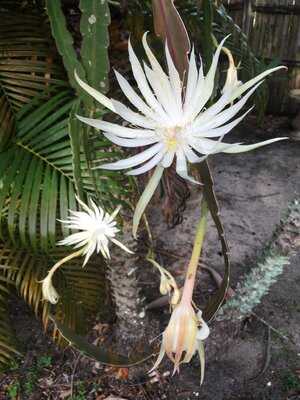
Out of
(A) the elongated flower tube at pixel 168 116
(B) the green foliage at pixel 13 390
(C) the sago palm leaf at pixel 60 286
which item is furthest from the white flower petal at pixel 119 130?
(B) the green foliage at pixel 13 390

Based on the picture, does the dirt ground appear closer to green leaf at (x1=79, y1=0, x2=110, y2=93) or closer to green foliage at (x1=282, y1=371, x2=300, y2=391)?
green foliage at (x1=282, y1=371, x2=300, y2=391)

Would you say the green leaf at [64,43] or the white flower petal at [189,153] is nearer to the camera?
the white flower petal at [189,153]

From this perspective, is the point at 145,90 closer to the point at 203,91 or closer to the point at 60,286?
the point at 203,91

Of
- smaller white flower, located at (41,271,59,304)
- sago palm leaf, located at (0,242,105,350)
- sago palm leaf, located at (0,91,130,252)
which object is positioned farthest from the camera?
sago palm leaf, located at (0,242,105,350)

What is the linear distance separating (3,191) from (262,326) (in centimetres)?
87

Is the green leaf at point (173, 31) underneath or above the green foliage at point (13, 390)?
above

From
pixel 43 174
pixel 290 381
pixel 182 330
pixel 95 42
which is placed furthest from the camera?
pixel 290 381

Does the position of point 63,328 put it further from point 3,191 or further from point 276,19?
point 276,19

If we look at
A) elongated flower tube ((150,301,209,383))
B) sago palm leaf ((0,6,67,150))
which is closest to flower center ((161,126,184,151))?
elongated flower tube ((150,301,209,383))

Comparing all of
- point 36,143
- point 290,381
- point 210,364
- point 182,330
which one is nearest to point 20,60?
point 36,143

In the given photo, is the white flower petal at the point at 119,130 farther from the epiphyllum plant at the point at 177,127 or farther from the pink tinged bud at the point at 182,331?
the pink tinged bud at the point at 182,331

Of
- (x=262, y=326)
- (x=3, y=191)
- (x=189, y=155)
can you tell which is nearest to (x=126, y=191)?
(x=3, y=191)

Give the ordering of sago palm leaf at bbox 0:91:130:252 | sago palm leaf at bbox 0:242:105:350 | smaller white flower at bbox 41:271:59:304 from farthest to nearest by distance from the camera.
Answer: sago palm leaf at bbox 0:242:105:350 → sago palm leaf at bbox 0:91:130:252 → smaller white flower at bbox 41:271:59:304

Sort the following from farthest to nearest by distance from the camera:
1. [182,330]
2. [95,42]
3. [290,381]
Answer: [290,381], [95,42], [182,330]
